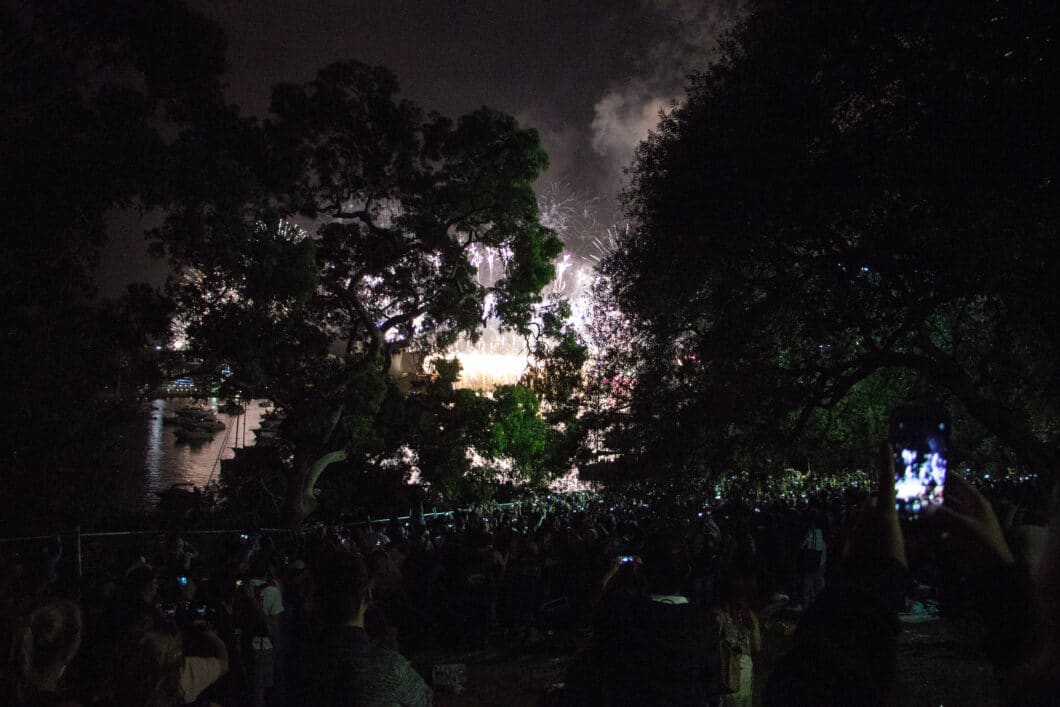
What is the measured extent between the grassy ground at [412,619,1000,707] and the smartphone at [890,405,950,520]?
539 cm

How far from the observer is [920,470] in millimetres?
2773

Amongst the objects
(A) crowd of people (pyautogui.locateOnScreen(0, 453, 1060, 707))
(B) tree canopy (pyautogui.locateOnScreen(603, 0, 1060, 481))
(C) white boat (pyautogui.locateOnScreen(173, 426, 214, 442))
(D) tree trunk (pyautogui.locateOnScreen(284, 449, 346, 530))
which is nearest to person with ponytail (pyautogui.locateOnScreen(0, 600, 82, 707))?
(A) crowd of people (pyautogui.locateOnScreen(0, 453, 1060, 707))

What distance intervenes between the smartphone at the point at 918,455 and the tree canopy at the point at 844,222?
6.33 metres

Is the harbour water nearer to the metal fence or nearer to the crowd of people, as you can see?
the metal fence

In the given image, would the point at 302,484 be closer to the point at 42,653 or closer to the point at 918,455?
the point at 42,653

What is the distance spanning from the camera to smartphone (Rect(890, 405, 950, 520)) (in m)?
2.65

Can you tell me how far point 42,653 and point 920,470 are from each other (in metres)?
3.50

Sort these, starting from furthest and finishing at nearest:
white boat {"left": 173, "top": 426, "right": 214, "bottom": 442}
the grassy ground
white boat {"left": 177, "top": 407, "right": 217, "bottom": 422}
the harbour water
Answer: white boat {"left": 173, "top": 426, "right": 214, "bottom": 442}, white boat {"left": 177, "top": 407, "right": 217, "bottom": 422}, the harbour water, the grassy ground

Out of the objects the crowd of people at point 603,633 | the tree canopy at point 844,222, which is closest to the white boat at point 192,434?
the tree canopy at point 844,222

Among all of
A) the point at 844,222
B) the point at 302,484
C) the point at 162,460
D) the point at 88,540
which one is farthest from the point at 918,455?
the point at 162,460

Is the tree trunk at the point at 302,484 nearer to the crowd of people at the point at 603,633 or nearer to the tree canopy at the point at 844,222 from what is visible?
the tree canopy at the point at 844,222

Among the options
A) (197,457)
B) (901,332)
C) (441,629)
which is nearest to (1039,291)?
(901,332)

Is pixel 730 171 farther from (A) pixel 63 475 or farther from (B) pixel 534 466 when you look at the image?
(B) pixel 534 466

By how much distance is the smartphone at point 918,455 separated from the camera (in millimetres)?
2646
